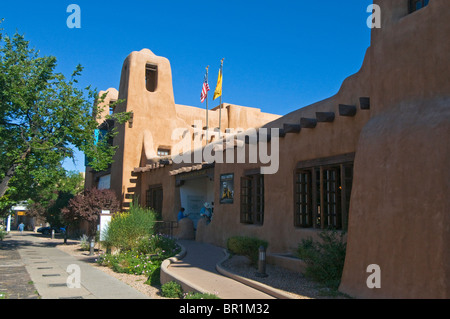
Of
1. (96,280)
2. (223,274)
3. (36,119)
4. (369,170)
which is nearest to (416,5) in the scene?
(369,170)

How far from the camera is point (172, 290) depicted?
816 cm

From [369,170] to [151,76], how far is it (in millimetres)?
20382

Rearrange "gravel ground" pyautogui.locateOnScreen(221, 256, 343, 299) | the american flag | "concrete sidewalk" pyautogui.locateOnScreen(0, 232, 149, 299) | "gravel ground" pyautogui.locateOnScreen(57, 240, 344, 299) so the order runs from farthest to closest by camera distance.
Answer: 1. the american flag
2. "concrete sidewalk" pyautogui.locateOnScreen(0, 232, 149, 299)
3. "gravel ground" pyautogui.locateOnScreen(57, 240, 344, 299)
4. "gravel ground" pyautogui.locateOnScreen(221, 256, 343, 299)

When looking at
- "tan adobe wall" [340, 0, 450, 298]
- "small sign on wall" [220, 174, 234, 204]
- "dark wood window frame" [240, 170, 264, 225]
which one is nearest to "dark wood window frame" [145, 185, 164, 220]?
"small sign on wall" [220, 174, 234, 204]

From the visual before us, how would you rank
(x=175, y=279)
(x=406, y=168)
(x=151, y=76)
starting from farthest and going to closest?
(x=151, y=76) < (x=175, y=279) < (x=406, y=168)

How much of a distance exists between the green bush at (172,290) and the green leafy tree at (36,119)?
10.2 metres

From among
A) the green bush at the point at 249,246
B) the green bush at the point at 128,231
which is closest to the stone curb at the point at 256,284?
the green bush at the point at 249,246

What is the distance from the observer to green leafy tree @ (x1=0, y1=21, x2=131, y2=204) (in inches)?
630

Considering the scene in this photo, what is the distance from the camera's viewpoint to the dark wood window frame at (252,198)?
12.9 m

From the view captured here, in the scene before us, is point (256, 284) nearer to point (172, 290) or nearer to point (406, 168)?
point (172, 290)

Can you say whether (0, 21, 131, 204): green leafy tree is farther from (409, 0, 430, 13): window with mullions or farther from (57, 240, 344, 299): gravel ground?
(409, 0, 430, 13): window with mullions

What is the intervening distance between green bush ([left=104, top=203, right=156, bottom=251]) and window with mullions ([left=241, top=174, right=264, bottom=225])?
137 inches

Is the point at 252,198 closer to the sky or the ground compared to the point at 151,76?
closer to the ground
